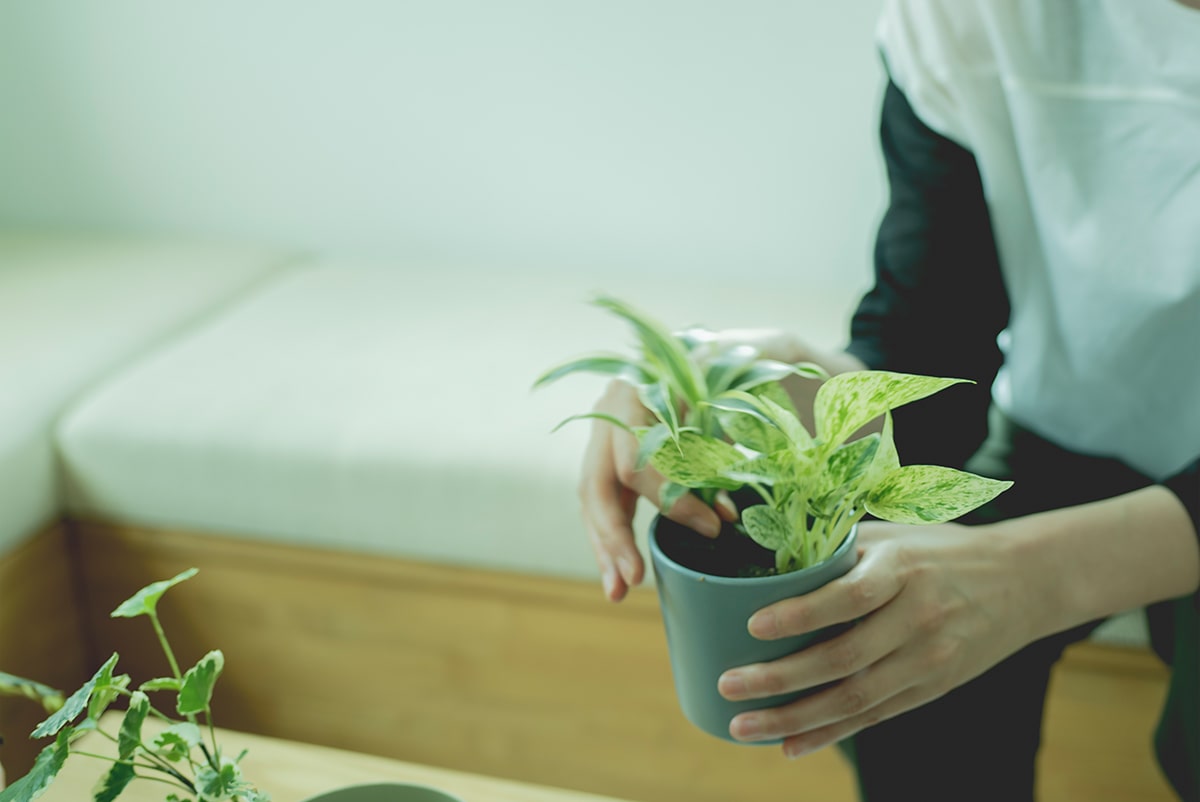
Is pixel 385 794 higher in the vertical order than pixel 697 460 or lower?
lower

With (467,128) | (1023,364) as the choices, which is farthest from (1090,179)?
(467,128)

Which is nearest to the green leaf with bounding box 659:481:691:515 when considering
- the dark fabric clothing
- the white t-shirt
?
the dark fabric clothing

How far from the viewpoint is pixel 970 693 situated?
0.77 meters

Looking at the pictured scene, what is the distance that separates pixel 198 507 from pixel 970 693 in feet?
2.50

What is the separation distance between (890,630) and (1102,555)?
20 cm

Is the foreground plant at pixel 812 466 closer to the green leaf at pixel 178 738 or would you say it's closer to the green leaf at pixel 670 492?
the green leaf at pixel 670 492

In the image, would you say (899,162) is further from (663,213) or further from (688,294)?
(663,213)

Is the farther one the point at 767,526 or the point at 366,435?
the point at 366,435

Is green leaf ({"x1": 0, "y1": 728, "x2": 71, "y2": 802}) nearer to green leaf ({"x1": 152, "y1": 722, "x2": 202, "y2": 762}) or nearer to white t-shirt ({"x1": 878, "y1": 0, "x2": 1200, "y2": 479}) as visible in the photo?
green leaf ({"x1": 152, "y1": 722, "x2": 202, "y2": 762})

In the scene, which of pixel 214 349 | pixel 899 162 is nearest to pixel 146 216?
pixel 214 349

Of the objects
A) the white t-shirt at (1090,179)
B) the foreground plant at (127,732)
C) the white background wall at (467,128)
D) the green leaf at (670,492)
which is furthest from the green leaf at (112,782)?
the white background wall at (467,128)

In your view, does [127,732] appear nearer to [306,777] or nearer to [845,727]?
[306,777]

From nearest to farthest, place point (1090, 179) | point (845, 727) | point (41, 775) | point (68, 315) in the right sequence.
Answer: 1. point (41, 775)
2. point (845, 727)
3. point (1090, 179)
4. point (68, 315)

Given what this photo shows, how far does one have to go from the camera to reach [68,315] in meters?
1.35
